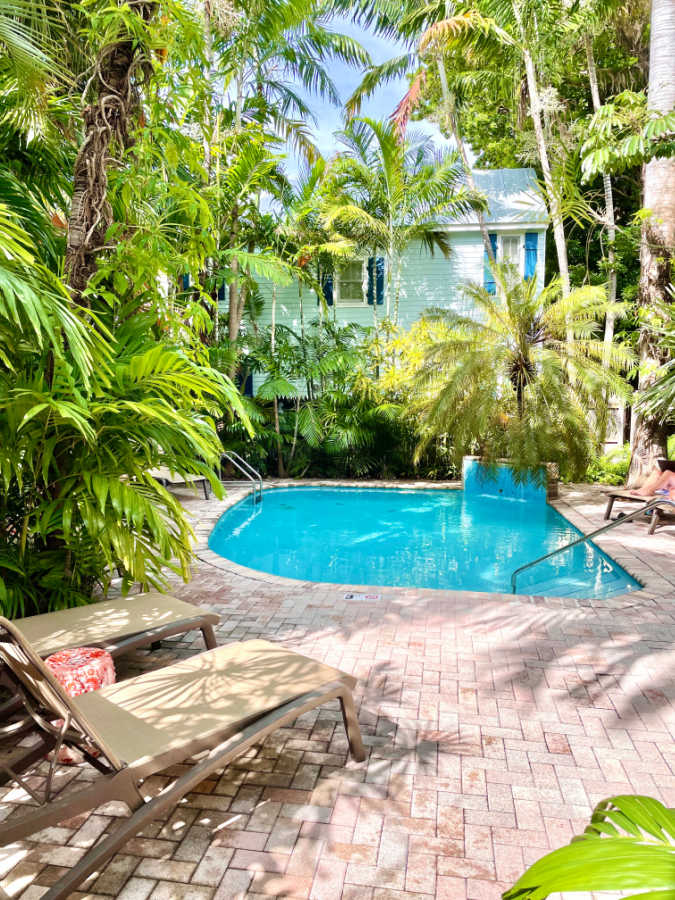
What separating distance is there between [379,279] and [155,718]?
46.8 feet

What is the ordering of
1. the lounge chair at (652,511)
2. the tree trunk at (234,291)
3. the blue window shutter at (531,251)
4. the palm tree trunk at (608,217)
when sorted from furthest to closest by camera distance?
the blue window shutter at (531,251)
the palm tree trunk at (608,217)
the tree trunk at (234,291)
the lounge chair at (652,511)

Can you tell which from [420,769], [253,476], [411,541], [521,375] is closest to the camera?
[420,769]

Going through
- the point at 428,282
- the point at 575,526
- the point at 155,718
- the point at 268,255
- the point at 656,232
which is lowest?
the point at 575,526

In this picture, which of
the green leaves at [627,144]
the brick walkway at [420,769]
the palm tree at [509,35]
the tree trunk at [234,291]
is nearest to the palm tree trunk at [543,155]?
the palm tree at [509,35]

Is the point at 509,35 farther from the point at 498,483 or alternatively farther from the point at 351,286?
the point at 498,483

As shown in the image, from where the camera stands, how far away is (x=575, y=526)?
28.4 ft

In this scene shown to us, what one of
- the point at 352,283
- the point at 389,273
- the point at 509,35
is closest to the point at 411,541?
the point at 389,273

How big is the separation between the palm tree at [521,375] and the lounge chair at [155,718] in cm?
823

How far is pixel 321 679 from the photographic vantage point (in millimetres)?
2799

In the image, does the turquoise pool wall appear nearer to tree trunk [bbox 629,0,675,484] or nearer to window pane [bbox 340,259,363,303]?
tree trunk [bbox 629,0,675,484]

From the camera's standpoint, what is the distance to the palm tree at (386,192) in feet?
42.0

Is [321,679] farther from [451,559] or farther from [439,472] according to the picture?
[439,472]

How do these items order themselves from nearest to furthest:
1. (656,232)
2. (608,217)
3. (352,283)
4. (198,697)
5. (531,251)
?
(198,697), (656,232), (608,217), (531,251), (352,283)

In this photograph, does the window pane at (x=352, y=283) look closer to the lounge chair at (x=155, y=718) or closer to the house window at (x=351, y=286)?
the house window at (x=351, y=286)
